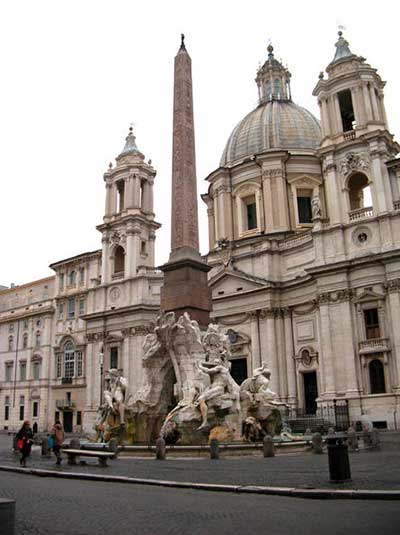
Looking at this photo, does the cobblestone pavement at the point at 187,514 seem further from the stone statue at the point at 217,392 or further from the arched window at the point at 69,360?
the arched window at the point at 69,360

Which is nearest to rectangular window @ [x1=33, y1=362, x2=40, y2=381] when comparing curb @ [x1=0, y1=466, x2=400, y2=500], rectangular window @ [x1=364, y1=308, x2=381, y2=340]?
rectangular window @ [x1=364, y1=308, x2=381, y2=340]

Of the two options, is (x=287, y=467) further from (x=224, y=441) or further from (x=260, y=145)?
(x=260, y=145)

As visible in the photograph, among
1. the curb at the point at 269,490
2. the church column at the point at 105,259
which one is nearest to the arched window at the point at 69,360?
the church column at the point at 105,259

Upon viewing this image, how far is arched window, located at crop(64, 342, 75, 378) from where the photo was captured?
49.1 m

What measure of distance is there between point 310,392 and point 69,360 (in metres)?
22.9

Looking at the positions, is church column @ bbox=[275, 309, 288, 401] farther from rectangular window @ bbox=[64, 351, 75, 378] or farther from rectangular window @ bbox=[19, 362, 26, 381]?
rectangular window @ bbox=[19, 362, 26, 381]

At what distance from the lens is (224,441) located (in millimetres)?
17672

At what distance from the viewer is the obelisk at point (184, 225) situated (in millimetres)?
20656

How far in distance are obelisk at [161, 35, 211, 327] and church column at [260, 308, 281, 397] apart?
1725cm

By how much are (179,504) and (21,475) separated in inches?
275

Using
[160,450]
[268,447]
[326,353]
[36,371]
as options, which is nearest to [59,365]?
[36,371]

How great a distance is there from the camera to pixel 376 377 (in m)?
32.3

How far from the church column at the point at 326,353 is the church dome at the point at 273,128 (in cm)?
1749

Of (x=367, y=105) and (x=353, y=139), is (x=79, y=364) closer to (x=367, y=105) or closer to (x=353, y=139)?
(x=353, y=139)
